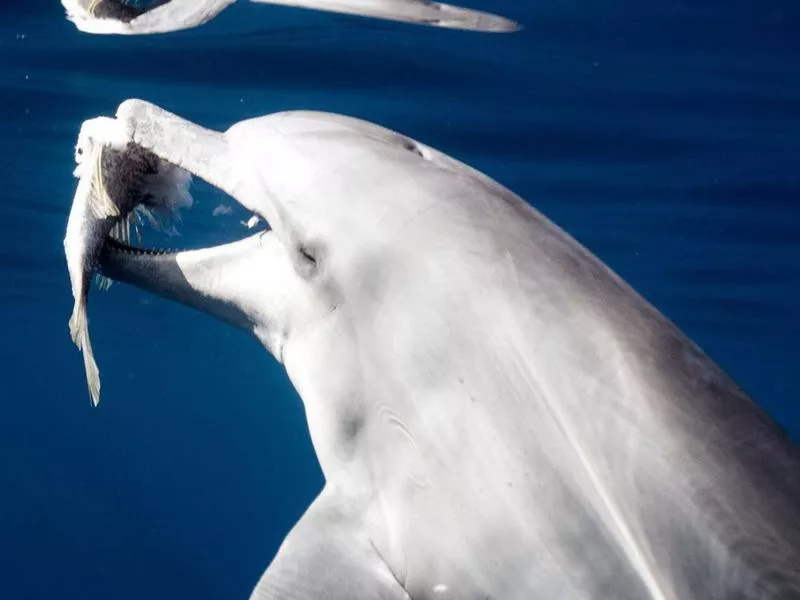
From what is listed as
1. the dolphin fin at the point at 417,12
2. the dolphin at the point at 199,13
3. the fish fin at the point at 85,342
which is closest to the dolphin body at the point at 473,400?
the fish fin at the point at 85,342

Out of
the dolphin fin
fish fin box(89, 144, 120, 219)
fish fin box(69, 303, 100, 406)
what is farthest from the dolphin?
fish fin box(69, 303, 100, 406)

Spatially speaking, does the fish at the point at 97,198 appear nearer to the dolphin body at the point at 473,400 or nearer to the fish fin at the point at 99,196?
the fish fin at the point at 99,196

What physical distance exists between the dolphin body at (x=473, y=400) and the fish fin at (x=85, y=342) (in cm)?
76

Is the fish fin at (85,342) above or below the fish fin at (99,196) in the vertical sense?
below

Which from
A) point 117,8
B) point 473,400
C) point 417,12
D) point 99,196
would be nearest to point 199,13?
point 117,8

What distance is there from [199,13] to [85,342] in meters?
6.65

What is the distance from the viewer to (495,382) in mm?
3102

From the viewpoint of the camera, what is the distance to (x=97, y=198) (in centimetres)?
422

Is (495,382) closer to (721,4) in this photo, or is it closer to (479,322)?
(479,322)

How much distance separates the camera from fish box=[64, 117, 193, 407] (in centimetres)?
415

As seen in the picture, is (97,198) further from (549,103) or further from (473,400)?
(549,103)

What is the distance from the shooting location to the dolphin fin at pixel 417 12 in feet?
31.0

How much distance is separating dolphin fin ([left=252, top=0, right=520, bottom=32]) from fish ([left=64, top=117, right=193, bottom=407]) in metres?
5.46

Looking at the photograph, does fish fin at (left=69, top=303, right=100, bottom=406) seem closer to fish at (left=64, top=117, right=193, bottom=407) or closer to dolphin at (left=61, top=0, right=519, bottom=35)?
fish at (left=64, top=117, right=193, bottom=407)
